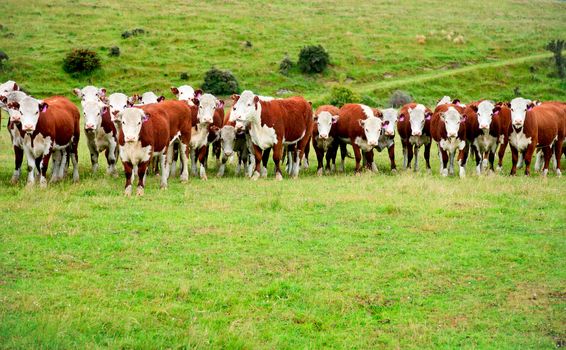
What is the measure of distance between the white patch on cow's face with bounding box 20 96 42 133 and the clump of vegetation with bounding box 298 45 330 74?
120ft

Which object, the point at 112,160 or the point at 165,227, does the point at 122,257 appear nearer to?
the point at 165,227

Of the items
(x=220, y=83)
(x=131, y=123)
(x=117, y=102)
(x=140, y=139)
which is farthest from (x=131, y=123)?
(x=220, y=83)

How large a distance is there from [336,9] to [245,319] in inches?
2838

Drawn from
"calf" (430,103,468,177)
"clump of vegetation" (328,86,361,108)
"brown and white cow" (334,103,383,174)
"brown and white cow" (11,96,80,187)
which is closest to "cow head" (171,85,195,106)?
"brown and white cow" (11,96,80,187)

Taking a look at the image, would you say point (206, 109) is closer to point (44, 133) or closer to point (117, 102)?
point (117, 102)

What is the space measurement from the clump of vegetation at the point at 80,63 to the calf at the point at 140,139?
34.2 m

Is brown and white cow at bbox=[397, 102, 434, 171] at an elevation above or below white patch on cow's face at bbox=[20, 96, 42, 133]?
below

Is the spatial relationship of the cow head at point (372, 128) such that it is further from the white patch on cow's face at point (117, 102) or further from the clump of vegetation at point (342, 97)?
the clump of vegetation at point (342, 97)

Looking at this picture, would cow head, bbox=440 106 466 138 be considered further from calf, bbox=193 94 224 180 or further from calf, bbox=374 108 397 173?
calf, bbox=193 94 224 180

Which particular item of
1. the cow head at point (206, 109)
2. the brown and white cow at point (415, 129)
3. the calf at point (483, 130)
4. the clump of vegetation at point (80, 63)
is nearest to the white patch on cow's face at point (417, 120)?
the brown and white cow at point (415, 129)

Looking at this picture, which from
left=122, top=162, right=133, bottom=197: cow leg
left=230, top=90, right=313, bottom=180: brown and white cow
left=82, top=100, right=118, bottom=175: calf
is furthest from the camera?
left=230, top=90, right=313, bottom=180: brown and white cow

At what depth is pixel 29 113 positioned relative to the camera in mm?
15133

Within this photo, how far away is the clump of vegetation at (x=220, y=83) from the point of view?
146 feet

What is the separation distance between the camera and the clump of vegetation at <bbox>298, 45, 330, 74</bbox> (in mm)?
50625
